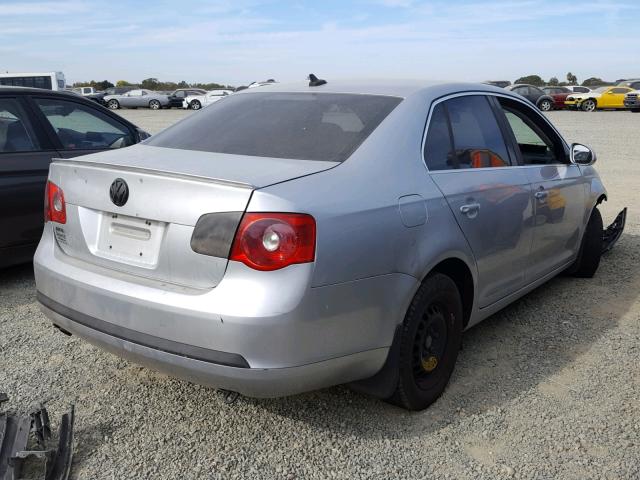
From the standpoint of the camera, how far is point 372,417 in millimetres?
3084

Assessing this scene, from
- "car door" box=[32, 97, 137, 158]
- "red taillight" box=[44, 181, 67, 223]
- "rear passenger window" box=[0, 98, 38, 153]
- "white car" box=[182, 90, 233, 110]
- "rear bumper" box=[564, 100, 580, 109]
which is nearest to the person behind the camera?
"red taillight" box=[44, 181, 67, 223]

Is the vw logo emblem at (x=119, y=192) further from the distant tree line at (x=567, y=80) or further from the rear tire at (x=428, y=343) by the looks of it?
the distant tree line at (x=567, y=80)

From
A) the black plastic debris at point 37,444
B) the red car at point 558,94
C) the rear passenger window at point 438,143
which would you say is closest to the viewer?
the black plastic debris at point 37,444

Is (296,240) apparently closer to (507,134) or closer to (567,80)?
(507,134)

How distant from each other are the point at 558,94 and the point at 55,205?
121ft

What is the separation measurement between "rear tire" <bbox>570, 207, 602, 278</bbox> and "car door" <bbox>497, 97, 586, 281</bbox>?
23 centimetres

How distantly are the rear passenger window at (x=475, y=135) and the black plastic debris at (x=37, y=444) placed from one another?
7.41 ft

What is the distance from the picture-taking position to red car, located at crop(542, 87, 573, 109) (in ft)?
117

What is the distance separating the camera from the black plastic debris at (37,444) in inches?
97.8

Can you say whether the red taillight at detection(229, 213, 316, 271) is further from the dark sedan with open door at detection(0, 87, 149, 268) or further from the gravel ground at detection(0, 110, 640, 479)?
the dark sedan with open door at detection(0, 87, 149, 268)

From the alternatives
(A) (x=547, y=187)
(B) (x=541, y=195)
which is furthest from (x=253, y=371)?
(A) (x=547, y=187)

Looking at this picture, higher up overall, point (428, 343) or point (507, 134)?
point (507, 134)

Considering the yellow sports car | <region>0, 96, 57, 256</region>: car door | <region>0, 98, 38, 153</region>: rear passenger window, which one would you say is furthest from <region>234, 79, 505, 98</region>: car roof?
the yellow sports car

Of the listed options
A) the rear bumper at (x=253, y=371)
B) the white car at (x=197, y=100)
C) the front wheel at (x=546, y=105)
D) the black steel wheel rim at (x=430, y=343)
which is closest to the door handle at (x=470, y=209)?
the black steel wheel rim at (x=430, y=343)
